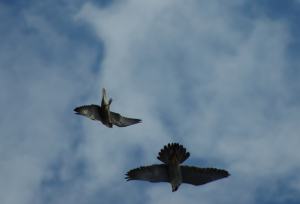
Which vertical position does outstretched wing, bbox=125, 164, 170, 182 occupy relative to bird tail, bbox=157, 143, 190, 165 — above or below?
below

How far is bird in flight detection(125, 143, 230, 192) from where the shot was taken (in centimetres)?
1736

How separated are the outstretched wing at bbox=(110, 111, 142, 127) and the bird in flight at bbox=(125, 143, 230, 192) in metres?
3.51

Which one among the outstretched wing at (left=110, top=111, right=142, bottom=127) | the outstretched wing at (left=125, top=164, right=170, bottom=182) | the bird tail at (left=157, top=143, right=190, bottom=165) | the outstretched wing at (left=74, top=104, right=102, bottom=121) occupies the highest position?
the outstretched wing at (left=110, top=111, right=142, bottom=127)

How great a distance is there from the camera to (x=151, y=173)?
17.8 meters

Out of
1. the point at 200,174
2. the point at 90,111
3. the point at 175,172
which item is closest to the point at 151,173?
the point at 175,172

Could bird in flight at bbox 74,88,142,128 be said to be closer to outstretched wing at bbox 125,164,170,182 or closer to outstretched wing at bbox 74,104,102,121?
outstretched wing at bbox 74,104,102,121

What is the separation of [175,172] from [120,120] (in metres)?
5.02

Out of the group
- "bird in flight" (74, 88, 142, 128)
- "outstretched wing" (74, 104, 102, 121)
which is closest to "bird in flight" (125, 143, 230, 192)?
"bird in flight" (74, 88, 142, 128)

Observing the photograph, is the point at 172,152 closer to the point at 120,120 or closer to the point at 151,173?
the point at 151,173

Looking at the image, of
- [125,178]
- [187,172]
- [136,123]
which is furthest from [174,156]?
[136,123]

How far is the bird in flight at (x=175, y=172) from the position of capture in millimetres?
17359

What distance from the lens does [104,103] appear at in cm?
1952

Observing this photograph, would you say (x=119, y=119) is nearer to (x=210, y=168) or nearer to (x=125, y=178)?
(x=125, y=178)

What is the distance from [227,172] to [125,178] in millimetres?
5344
